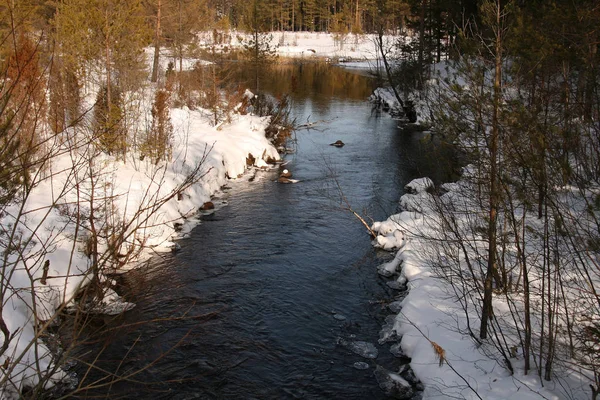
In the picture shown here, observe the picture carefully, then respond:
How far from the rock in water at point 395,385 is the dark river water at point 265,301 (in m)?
0.12

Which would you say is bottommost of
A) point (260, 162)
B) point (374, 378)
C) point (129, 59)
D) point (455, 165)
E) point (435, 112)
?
point (374, 378)

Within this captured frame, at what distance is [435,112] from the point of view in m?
6.98

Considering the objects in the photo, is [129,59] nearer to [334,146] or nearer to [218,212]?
[218,212]

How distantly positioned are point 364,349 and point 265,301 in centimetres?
204

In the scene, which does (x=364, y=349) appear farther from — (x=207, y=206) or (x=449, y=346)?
(x=207, y=206)

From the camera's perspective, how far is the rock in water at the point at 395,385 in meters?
6.54

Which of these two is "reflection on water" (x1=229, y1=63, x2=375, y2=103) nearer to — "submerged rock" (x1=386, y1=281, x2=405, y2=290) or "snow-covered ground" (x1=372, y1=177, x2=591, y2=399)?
"submerged rock" (x1=386, y1=281, x2=405, y2=290)

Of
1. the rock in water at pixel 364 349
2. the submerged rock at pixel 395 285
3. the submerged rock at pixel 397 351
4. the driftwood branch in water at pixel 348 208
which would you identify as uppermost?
the driftwood branch in water at pixel 348 208

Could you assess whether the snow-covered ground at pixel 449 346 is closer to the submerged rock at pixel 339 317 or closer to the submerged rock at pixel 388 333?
the submerged rock at pixel 388 333

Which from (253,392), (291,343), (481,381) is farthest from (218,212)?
(481,381)

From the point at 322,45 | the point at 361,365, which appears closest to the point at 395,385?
the point at 361,365

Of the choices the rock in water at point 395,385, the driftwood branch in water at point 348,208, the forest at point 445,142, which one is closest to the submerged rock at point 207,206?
the forest at point 445,142

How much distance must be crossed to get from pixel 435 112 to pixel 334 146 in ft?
45.7

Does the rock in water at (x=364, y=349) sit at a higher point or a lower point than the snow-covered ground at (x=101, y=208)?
lower
